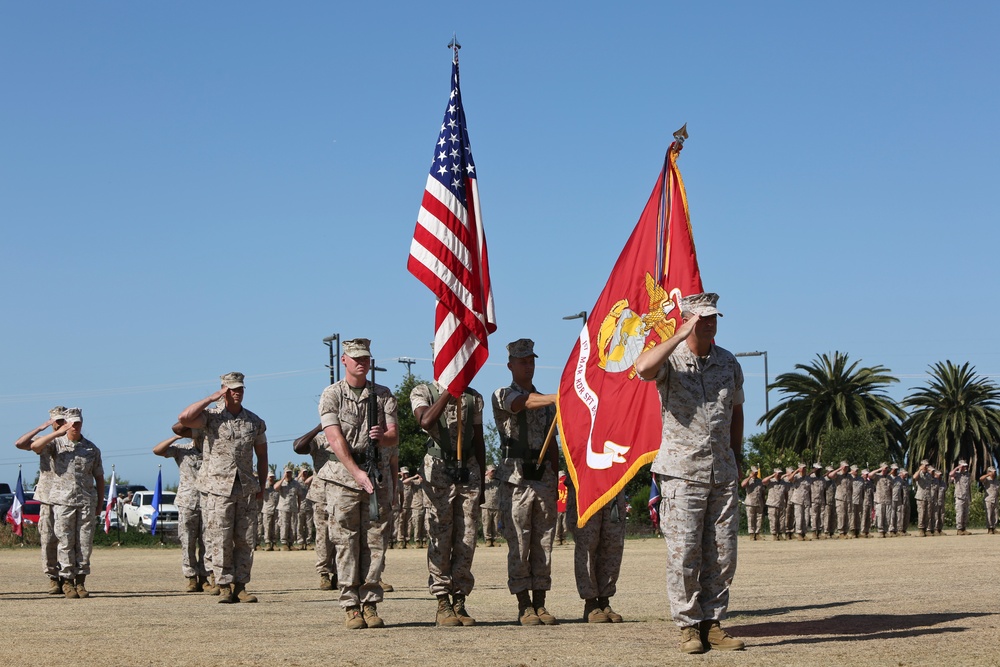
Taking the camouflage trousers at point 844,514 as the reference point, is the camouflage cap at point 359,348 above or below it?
above

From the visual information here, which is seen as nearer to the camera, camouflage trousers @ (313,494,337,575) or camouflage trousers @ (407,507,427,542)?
camouflage trousers @ (313,494,337,575)

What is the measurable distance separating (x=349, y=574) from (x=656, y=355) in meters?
3.46

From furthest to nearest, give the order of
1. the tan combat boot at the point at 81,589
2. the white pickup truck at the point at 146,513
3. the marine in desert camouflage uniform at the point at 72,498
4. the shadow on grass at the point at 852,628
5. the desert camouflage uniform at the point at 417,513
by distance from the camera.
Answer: the white pickup truck at the point at 146,513, the desert camouflage uniform at the point at 417,513, the marine in desert camouflage uniform at the point at 72,498, the tan combat boot at the point at 81,589, the shadow on grass at the point at 852,628

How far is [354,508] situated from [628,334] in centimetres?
268

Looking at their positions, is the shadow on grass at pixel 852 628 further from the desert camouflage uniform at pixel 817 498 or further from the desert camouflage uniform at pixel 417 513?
the desert camouflage uniform at pixel 817 498

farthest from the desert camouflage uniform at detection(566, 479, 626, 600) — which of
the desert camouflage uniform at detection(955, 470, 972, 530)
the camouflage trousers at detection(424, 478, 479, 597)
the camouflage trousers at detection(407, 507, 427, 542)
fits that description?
the desert camouflage uniform at detection(955, 470, 972, 530)

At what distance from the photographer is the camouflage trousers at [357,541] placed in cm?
1021

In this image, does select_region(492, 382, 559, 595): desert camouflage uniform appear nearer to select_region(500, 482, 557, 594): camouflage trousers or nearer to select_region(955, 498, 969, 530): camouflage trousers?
select_region(500, 482, 557, 594): camouflage trousers

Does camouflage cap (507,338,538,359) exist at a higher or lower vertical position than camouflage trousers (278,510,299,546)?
higher

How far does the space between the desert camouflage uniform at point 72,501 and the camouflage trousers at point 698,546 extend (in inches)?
355

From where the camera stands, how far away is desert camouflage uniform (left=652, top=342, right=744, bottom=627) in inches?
328

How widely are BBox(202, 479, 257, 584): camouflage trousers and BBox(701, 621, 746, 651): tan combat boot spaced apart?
6435 millimetres

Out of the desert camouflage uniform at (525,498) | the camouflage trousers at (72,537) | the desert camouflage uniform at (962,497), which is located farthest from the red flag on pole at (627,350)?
the desert camouflage uniform at (962,497)

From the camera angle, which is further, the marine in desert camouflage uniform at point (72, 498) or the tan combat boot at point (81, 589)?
the marine in desert camouflage uniform at point (72, 498)
